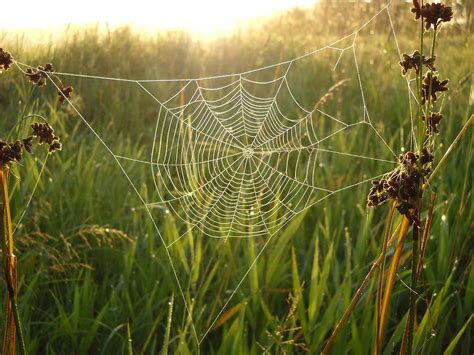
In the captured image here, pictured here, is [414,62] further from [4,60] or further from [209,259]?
[209,259]

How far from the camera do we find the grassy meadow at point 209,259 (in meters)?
2.35

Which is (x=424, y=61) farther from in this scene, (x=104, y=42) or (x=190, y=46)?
(x=190, y=46)

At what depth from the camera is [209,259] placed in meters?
3.06

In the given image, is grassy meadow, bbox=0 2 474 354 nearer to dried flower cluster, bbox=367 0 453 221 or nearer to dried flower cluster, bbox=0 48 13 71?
dried flower cluster, bbox=367 0 453 221

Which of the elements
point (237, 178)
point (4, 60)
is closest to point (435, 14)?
point (4, 60)

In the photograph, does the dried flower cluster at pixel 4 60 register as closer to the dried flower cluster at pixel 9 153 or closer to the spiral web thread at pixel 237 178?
the dried flower cluster at pixel 9 153

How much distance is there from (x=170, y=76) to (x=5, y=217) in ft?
18.5

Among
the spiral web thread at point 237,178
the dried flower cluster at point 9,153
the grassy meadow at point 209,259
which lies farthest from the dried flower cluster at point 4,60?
the spiral web thread at point 237,178

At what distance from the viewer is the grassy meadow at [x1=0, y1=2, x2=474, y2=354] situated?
235 cm

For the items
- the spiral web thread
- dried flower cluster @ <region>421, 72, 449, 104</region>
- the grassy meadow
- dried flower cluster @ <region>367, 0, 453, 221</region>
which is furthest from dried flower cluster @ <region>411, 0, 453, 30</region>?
the spiral web thread

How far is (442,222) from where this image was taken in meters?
2.88

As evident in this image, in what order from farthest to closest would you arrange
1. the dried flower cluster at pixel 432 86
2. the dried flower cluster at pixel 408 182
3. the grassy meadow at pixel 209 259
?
the grassy meadow at pixel 209 259
the dried flower cluster at pixel 432 86
the dried flower cluster at pixel 408 182

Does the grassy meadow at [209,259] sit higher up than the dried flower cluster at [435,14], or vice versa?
the dried flower cluster at [435,14]

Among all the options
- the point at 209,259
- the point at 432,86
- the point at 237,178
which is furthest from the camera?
the point at 237,178
